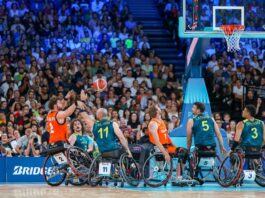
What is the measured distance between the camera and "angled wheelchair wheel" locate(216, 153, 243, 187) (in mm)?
18203

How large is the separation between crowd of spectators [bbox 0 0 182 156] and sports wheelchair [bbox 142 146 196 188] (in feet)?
7.29

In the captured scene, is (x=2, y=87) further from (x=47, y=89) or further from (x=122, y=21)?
(x=122, y=21)

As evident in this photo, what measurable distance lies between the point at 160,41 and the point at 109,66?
13.2 ft

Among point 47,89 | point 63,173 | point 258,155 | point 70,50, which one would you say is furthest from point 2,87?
point 258,155

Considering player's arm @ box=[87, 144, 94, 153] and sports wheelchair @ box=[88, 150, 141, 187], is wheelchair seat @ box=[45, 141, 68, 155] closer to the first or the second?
sports wheelchair @ box=[88, 150, 141, 187]

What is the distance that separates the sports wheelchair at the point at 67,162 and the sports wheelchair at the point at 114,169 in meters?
0.32

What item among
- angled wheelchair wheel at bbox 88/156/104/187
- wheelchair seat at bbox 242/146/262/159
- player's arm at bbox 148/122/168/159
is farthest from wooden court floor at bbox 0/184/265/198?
player's arm at bbox 148/122/168/159

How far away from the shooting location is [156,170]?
60.6 feet

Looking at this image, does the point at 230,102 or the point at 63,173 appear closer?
the point at 63,173

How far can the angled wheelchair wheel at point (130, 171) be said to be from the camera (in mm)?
18094

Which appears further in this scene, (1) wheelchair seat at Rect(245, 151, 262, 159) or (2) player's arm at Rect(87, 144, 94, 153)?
(2) player's arm at Rect(87, 144, 94, 153)

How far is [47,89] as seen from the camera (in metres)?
24.9

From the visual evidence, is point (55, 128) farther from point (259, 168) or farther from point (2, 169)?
point (259, 168)

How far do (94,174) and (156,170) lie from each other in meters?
1.33
